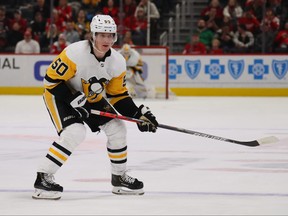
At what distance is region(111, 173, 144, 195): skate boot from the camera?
17.4 ft

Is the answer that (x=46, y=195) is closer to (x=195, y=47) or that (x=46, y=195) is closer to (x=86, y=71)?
(x=86, y=71)

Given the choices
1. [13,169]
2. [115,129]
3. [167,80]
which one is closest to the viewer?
[115,129]

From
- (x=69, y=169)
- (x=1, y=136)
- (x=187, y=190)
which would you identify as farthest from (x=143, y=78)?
(x=187, y=190)

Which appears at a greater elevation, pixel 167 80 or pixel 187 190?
pixel 187 190

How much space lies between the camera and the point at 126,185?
17.5ft

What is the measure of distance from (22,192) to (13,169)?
1.06 metres

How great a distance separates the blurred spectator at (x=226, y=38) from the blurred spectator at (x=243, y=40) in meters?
0.08

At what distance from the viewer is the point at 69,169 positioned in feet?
21.0

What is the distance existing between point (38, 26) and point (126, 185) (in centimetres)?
1162

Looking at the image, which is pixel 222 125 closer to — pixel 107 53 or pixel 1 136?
pixel 1 136

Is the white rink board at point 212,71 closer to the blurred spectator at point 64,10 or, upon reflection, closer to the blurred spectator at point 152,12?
the blurred spectator at point 152,12

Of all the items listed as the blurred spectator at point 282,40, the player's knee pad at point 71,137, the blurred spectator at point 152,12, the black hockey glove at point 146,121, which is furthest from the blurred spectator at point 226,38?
the player's knee pad at point 71,137

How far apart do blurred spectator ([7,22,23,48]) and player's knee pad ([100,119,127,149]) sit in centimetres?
1145

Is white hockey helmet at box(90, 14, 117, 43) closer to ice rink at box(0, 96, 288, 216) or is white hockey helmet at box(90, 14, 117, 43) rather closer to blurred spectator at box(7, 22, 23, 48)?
ice rink at box(0, 96, 288, 216)
